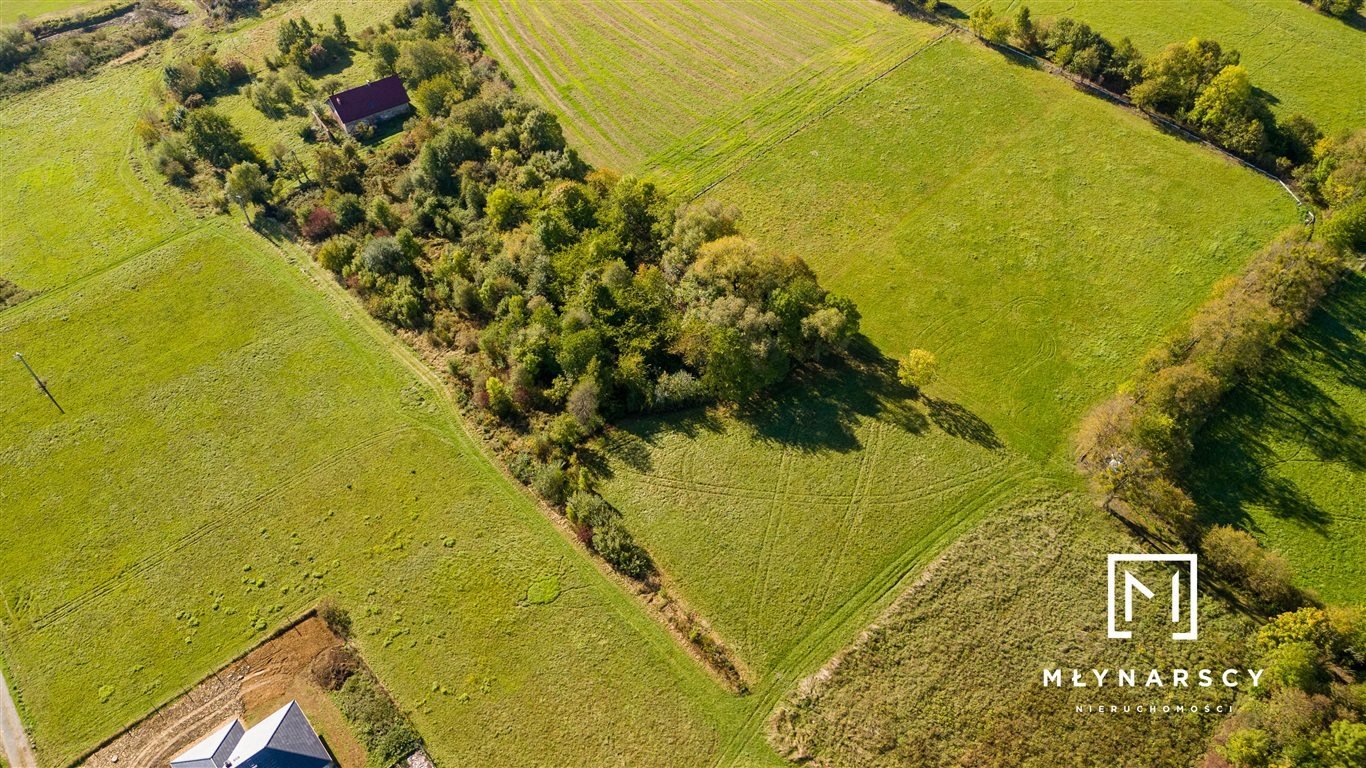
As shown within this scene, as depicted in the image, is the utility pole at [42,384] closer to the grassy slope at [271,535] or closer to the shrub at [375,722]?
the grassy slope at [271,535]

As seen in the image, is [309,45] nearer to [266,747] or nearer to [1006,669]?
[266,747]

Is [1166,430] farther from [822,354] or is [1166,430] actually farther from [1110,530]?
[822,354]

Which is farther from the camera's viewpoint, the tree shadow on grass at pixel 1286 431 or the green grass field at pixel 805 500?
the tree shadow on grass at pixel 1286 431

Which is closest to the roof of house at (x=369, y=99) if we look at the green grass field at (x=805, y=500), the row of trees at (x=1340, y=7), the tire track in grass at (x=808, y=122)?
the tire track in grass at (x=808, y=122)

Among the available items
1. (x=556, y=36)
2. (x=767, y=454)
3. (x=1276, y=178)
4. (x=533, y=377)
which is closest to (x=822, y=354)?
(x=767, y=454)

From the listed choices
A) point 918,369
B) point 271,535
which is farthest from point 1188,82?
point 271,535

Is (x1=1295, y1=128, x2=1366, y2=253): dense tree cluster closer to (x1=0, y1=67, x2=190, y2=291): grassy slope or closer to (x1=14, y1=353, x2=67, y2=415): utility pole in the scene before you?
(x1=14, y1=353, x2=67, y2=415): utility pole
